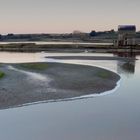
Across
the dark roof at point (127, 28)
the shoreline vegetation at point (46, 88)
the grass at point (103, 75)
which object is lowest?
the grass at point (103, 75)

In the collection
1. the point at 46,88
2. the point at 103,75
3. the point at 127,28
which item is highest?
the point at 127,28

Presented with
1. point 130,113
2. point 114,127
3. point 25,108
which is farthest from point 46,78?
point 114,127

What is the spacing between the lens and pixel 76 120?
20.8 m

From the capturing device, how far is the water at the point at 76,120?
17.8 metres

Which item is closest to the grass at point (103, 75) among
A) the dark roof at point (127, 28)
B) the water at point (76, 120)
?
the water at point (76, 120)

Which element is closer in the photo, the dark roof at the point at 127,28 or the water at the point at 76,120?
the water at the point at 76,120

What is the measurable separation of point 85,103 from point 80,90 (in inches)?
206

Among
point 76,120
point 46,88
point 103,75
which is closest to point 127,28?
point 103,75

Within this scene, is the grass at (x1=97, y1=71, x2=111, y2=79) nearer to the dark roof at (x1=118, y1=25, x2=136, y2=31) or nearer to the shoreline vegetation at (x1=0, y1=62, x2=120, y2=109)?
the shoreline vegetation at (x1=0, y1=62, x2=120, y2=109)

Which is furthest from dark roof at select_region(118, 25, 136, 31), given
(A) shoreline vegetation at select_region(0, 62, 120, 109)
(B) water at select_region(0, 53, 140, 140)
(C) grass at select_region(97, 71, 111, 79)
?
(B) water at select_region(0, 53, 140, 140)

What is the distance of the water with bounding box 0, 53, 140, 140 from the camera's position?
17.8m

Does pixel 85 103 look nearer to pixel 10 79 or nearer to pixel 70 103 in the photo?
pixel 70 103

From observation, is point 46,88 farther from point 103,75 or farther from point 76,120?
point 103,75

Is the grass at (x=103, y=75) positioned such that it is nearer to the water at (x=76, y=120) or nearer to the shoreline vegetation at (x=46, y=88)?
the shoreline vegetation at (x=46, y=88)
